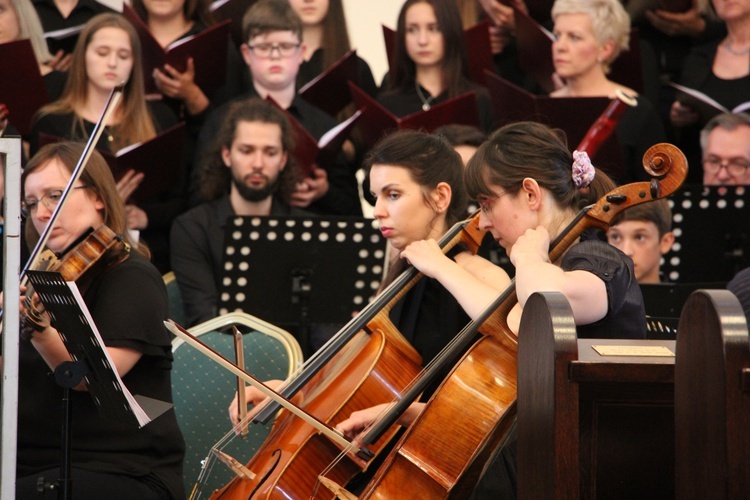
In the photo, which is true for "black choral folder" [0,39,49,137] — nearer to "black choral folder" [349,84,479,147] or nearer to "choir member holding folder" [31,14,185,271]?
"choir member holding folder" [31,14,185,271]

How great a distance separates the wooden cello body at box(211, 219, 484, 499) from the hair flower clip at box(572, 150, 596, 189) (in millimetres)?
310

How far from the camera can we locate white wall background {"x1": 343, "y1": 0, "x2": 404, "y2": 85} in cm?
593

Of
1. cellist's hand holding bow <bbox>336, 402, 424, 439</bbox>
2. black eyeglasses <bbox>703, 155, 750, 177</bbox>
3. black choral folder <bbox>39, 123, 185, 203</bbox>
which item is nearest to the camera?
cellist's hand holding bow <bbox>336, 402, 424, 439</bbox>

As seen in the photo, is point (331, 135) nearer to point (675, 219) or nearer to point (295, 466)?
point (675, 219)

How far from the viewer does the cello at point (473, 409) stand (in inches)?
79.9

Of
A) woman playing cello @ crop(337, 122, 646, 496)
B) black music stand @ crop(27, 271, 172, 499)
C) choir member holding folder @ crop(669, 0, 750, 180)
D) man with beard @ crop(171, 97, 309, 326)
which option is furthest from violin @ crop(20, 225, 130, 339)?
choir member holding folder @ crop(669, 0, 750, 180)

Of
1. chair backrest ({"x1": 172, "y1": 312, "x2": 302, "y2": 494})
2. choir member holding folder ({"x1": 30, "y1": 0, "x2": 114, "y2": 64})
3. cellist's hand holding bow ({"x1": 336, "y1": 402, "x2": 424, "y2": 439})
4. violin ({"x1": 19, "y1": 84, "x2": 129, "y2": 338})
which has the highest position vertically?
choir member holding folder ({"x1": 30, "y1": 0, "x2": 114, "y2": 64})

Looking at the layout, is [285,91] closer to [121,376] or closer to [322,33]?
[322,33]

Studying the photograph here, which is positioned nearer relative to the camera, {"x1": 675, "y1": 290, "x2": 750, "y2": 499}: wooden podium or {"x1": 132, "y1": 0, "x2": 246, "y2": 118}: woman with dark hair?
{"x1": 675, "y1": 290, "x2": 750, "y2": 499}: wooden podium

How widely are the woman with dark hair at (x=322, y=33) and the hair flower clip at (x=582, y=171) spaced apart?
8.84 feet

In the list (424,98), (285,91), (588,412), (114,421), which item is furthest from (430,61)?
(588,412)

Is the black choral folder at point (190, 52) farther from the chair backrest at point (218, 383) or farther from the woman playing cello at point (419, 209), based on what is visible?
the woman playing cello at point (419, 209)

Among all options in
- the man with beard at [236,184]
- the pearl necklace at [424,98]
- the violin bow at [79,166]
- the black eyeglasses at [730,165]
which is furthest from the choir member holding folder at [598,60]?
the violin bow at [79,166]

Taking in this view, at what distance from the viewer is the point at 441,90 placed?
14.5 feet
